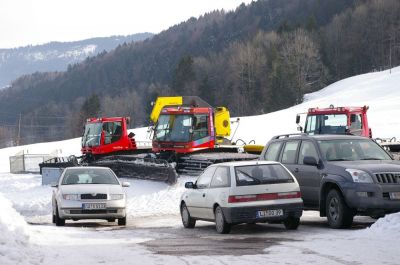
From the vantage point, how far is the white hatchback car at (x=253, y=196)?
49.2 ft

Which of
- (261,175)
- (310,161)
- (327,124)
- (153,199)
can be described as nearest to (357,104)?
(327,124)

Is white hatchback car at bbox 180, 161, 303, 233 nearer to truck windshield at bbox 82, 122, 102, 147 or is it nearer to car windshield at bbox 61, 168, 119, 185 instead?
car windshield at bbox 61, 168, 119, 185

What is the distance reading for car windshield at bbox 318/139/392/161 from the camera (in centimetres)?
1614

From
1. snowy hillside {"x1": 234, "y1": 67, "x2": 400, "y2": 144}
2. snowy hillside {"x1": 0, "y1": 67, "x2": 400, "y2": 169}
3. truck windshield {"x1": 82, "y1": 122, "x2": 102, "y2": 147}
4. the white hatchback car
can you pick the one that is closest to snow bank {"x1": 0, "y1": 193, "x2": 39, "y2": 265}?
the white hatchback car

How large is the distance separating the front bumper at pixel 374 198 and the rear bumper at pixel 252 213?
1.18m

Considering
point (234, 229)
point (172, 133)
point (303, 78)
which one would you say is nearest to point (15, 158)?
point (172, 133)

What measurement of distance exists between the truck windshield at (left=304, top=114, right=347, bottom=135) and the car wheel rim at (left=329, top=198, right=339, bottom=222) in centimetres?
1339

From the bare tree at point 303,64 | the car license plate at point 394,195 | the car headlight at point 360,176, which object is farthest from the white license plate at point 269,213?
the bare tree at point 303,64

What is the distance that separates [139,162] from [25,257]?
70.8 feet

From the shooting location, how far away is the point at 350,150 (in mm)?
16328

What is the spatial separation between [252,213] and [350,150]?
2.83 metres

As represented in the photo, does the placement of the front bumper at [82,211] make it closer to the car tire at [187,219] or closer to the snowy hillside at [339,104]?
the car tire at [187,219]

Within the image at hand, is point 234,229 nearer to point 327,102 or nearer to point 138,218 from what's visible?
point 138,218

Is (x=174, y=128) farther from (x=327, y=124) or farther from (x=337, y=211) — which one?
(x=337, y=211)
